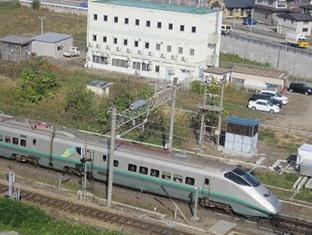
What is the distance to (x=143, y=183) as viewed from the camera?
66.2 feet

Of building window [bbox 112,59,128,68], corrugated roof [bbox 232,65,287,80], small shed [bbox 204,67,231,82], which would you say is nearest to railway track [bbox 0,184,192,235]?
small shed [bbox 204,67,231,82]

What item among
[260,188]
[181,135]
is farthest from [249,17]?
[260,188]

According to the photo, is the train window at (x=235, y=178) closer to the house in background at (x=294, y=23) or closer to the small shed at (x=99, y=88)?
the small shed at (x=99, y=88)

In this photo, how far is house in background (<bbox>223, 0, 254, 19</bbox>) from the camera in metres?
66.3

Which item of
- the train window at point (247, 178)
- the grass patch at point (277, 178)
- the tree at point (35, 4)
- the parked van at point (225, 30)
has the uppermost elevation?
the tree at point (35, 4)

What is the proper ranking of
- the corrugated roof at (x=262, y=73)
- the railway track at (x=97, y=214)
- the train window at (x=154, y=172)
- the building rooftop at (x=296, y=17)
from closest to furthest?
the railway track at (x=97, y=214)
the train window at (x=154, y=172)
the corrugated roof at (x=262, y=73)
the building rooftop at (x=296, y=17)

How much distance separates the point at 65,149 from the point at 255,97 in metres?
17.3

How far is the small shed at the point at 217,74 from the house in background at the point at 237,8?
27.9 metres

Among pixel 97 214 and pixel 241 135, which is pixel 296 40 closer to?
pixel 241 135

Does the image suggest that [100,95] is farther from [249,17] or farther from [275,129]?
[249,17]

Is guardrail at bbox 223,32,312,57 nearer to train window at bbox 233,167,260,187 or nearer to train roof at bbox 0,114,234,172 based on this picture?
train roof at bbox 0,114,234,172

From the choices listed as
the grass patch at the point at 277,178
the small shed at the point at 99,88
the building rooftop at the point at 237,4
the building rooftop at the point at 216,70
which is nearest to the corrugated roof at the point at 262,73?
the building rooftop at the point at 216,70

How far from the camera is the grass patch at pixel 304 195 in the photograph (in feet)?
70.5

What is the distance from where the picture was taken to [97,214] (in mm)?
18984
